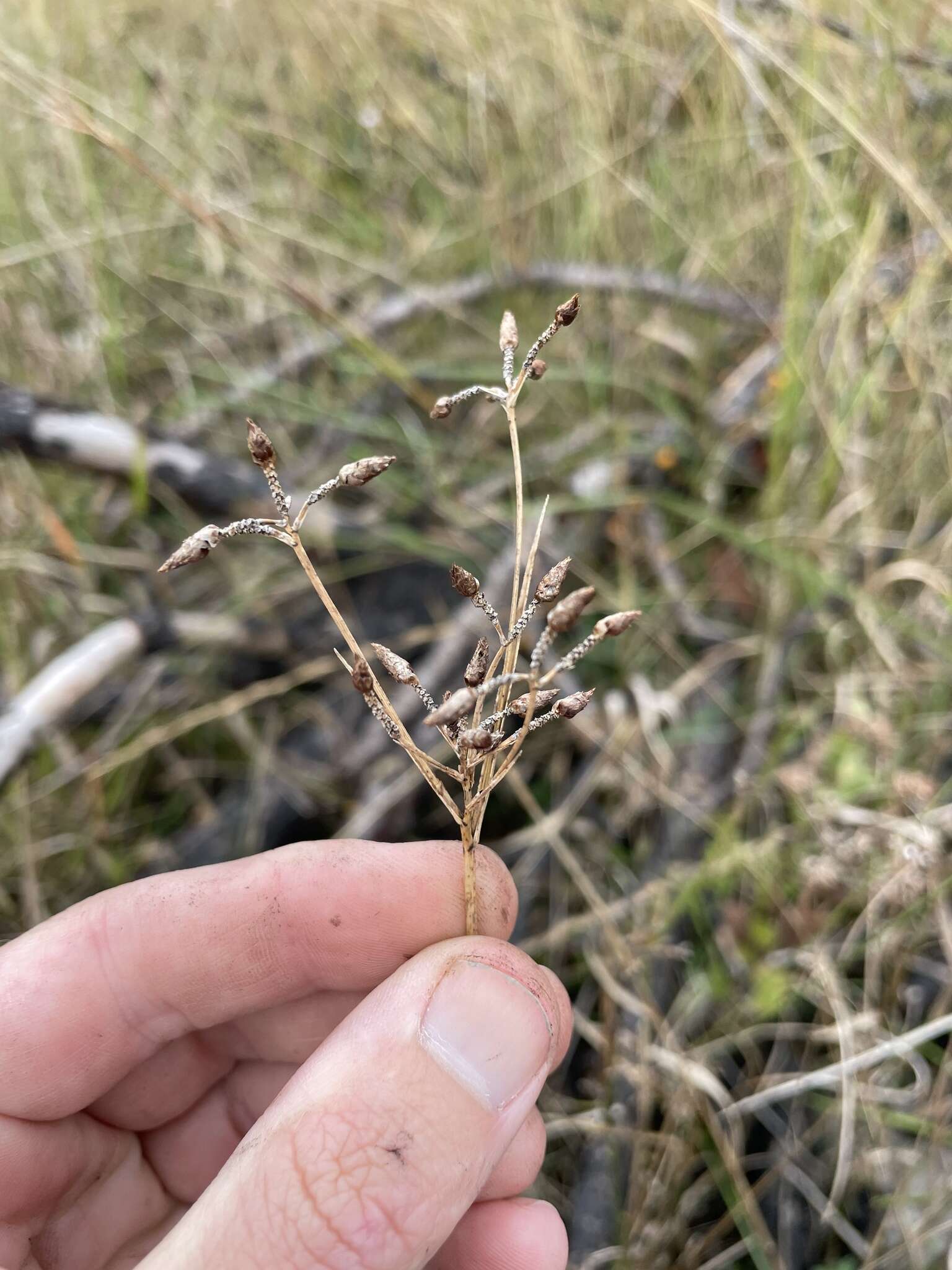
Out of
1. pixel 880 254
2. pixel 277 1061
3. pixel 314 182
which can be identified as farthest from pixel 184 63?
pixel 277 1061

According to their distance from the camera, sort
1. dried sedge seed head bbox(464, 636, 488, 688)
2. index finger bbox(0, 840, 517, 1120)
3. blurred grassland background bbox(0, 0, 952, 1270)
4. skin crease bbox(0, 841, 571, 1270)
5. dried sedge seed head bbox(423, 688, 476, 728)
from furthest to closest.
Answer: blurred grassland background bbox(0, 0, 952, 1270) → index finger bbox(0, 840, 517, 1120) → skin crease bbox(0, 841, 571, 1270) → dried sedge seed head bbox(464, 636, 488, 688) → dried sedge seed head bbox(423, 688, 476, 728)

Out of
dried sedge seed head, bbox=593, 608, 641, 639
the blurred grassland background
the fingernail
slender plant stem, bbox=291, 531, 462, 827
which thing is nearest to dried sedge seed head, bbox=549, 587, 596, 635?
dried sedge seed head, bbox=593, 608, 641, 639

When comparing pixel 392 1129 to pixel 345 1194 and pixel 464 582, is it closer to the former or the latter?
pixel 345 1194

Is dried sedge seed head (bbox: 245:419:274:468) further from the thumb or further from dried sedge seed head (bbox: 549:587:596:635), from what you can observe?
the thumb

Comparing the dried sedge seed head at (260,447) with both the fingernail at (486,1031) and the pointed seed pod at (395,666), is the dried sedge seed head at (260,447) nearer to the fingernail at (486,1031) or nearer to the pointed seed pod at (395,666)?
the pointed seed pod at (395,666)

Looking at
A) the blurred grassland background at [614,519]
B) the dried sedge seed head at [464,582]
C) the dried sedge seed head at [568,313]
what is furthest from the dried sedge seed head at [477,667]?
the blurred grassland background at [614,519]

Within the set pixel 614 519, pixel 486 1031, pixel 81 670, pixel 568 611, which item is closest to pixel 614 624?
pixel 568 611

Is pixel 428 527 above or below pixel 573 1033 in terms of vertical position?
above

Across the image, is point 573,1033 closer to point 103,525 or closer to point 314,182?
point 103,525
